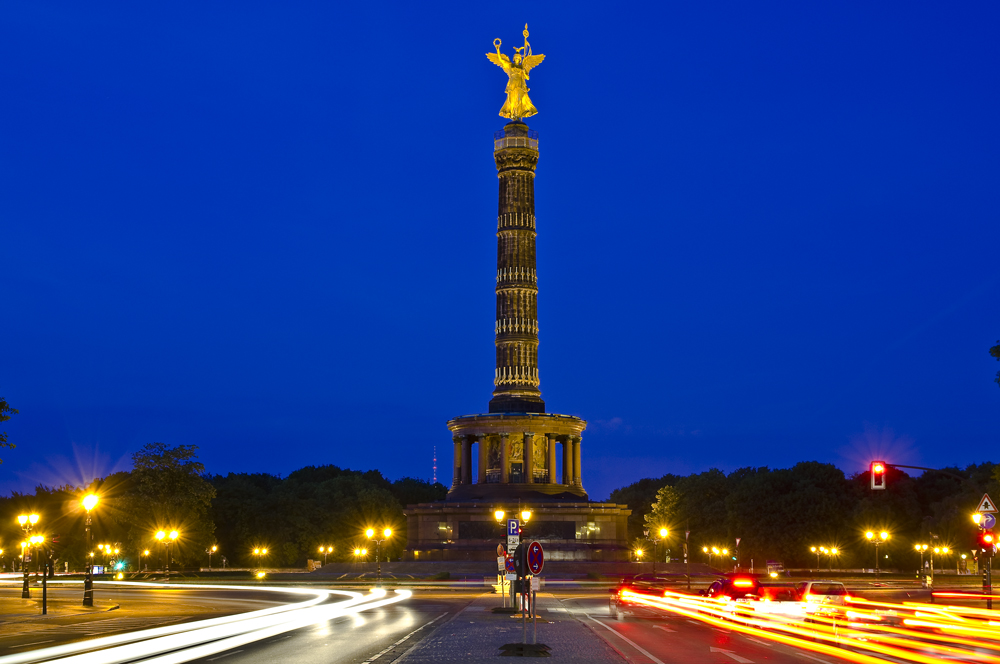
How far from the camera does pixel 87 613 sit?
35.7 meters

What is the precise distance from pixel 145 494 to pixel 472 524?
25.7 meters

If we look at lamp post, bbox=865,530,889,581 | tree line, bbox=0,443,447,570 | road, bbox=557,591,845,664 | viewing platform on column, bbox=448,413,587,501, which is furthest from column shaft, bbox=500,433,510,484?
road, bbox=557,591,845,664

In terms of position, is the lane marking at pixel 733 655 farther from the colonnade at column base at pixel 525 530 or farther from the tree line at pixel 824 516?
the tree line at pixel 824 516

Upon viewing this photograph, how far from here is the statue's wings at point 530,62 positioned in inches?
3772

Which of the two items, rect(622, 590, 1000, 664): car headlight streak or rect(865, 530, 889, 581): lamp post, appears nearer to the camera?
rect(622, 590, 1000, 664): car headlight streak

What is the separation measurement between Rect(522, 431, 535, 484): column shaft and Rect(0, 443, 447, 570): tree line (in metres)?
25.1

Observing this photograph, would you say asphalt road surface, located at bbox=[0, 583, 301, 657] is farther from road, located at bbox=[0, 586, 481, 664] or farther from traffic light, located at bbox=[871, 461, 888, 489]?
traffic light, located at bbox=[871, 461, 888, 489]

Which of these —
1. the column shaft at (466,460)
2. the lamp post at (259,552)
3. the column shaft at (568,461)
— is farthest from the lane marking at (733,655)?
the lamp post at (259,552)

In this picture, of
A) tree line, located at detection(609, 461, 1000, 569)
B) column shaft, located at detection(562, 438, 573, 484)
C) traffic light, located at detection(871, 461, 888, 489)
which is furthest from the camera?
→ tree line, located at detection(609, 461, 1000, 569)

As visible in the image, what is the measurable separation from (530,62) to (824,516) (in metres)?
48.4

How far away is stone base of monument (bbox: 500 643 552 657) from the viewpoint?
21.0 m

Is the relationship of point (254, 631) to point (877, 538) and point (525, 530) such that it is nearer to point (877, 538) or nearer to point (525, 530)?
point (525, 530)

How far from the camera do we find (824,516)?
98062 mm

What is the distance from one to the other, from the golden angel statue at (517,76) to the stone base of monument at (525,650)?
2993 inches
